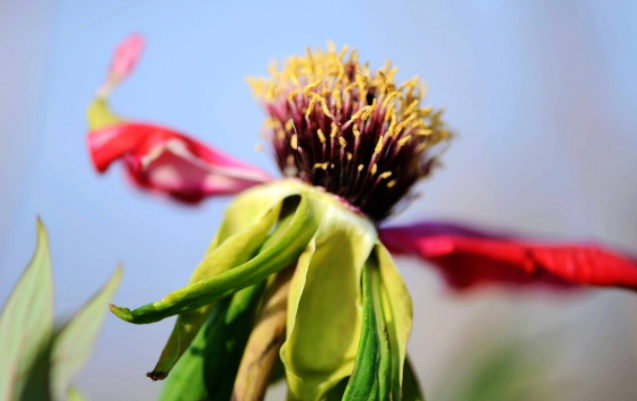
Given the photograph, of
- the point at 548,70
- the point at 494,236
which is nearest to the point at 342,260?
the point at 494,236

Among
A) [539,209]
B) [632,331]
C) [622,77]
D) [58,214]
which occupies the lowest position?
[632,331]

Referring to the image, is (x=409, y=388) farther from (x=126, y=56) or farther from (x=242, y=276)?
(x=126, y=56)

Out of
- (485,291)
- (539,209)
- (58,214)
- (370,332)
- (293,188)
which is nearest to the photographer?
(370,332)

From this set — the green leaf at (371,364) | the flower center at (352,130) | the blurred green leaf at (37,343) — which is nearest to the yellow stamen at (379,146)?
the flower center at (352,130)

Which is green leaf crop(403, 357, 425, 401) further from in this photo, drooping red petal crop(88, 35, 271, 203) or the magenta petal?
the magenta petal

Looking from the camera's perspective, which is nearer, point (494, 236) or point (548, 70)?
point (494, 236)

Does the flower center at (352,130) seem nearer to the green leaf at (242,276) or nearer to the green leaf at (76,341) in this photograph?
the green leaf at (242,276)

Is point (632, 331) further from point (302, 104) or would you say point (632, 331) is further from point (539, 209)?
point (302, 104)

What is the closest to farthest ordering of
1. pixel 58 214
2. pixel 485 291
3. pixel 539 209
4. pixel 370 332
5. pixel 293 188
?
pixel 370 332
pixel 293 188
pixel 485 291
pixel 58 214
pixel 539 209
